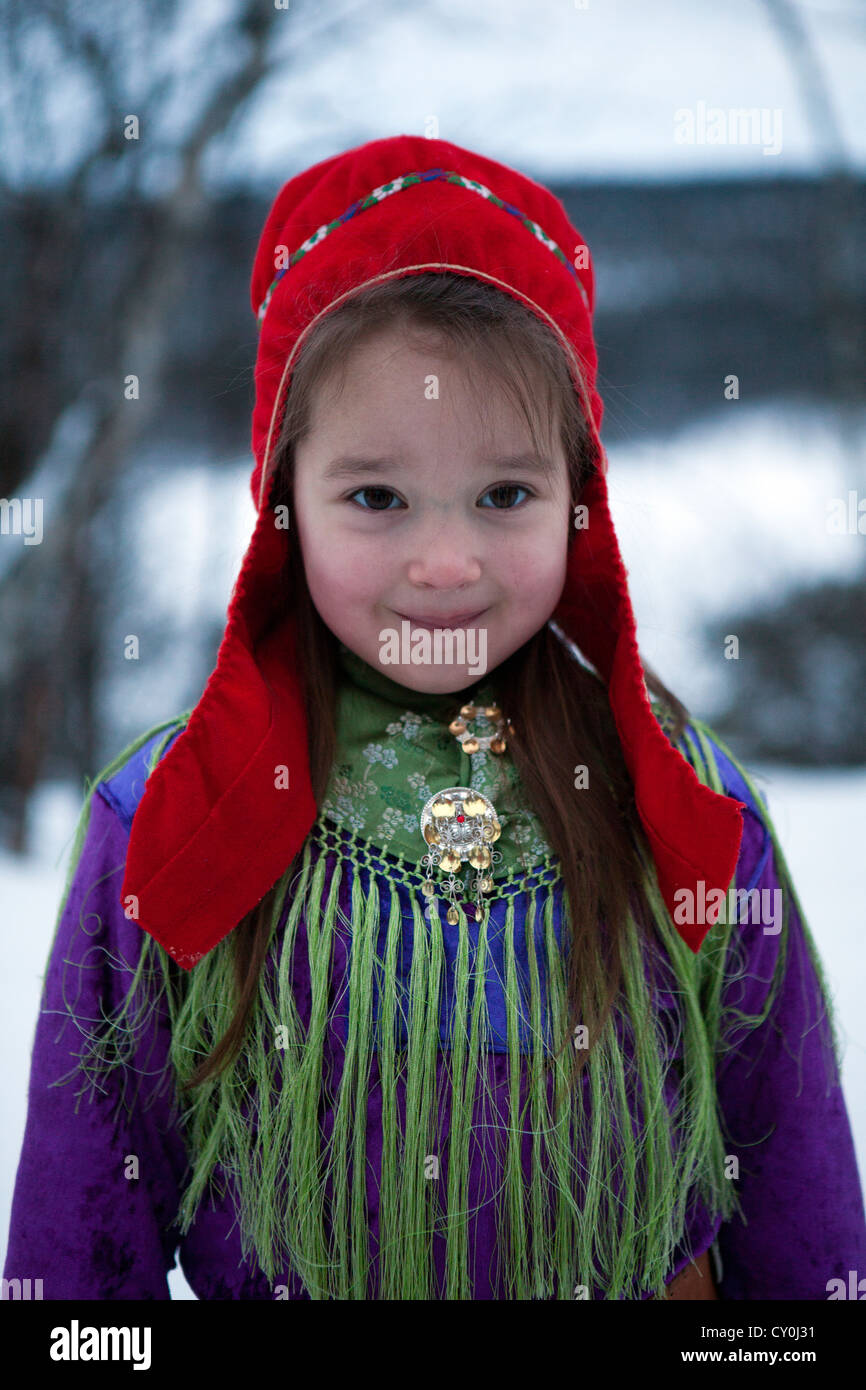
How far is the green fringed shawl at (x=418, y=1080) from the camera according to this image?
79cm

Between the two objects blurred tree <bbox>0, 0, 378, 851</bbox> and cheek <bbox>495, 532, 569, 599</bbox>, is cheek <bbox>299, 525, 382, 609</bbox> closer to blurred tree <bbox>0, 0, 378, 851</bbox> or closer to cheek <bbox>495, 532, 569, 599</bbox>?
cheek <bbox>495, 532, 569, 599</bbox>

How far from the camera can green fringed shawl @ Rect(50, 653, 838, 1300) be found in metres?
0.79

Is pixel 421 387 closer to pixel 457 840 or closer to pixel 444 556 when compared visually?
pixel 444 556

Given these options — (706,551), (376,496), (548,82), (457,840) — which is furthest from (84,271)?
(457,840)

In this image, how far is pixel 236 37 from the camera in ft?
6.73

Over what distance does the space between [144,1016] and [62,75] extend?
1.86 meters

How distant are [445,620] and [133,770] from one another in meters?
0.30

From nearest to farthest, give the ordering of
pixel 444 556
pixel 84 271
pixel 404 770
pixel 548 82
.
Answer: pixel 444 556 < pixel 404 770 < pixel 548 82 < pixel 84 271

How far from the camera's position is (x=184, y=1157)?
863mm

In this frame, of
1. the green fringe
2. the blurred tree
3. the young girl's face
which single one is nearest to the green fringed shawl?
the green fringe

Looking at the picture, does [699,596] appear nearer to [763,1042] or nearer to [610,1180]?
[763,1042]

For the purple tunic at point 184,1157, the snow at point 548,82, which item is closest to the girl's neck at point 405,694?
the purple tunic at point 184,1157

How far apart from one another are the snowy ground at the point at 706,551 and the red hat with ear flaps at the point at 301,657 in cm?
111
